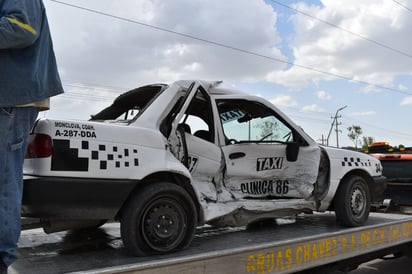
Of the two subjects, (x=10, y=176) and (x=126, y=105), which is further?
(x=126, y=105)

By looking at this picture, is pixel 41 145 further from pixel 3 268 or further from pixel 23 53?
pixel 3 268

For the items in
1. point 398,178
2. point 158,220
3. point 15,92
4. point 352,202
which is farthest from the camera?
point 398,178

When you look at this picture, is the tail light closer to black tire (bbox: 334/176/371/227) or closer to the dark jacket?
the dark jacket

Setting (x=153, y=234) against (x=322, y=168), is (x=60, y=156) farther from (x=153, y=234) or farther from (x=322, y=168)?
(x=322, y=168)

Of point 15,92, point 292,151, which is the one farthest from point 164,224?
point 292,151

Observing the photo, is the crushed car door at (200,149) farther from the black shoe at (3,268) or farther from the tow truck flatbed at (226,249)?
the black shoe at (3,268)

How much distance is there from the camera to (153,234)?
306 cm

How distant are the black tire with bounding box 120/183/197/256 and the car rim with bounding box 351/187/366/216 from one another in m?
2.11

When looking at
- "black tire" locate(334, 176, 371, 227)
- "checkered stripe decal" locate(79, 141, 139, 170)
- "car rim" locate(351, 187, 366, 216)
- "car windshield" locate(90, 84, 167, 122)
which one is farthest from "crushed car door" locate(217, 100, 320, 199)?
"checkered stripe decal" locate(79, 141, 139, 170)

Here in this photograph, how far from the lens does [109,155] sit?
9.57 feet

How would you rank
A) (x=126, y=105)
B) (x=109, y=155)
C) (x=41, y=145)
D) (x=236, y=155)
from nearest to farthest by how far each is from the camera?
(x=41, y=145) → (x=109, y=155) → (x=236, y=155) → (x=126, y=105)

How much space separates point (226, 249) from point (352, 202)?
1986 millimetres

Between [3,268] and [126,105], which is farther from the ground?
[126,105]

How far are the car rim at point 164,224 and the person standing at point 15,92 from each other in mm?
957
